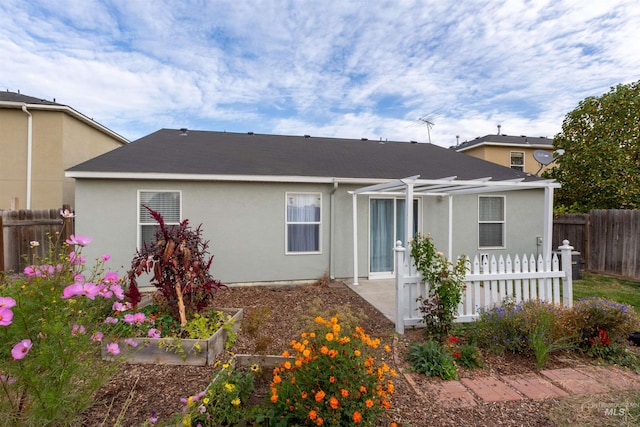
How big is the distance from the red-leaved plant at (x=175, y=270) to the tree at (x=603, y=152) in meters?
11.5

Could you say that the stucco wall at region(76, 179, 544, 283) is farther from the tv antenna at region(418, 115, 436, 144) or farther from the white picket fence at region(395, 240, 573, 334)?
the tv antenna at region(418, 115, 436, 144)

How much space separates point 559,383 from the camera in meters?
3.12

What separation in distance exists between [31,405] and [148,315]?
2.21 m

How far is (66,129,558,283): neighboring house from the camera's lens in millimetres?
6777

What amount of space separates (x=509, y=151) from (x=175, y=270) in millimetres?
18978

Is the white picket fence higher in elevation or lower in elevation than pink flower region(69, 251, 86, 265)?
lower

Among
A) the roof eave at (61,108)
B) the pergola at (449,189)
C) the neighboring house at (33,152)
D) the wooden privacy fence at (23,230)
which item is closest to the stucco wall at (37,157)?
the neighboring house at (33,152)

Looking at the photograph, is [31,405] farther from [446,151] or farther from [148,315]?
[446,151]

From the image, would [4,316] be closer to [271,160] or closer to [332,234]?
[332,234]

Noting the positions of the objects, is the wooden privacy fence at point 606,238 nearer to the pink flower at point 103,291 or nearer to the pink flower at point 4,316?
the pink flower at point 103,291

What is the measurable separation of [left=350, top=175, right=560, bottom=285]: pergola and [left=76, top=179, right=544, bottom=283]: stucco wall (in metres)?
0.43

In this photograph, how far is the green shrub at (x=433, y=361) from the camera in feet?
10.7

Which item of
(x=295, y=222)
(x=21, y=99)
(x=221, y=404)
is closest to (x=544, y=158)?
(x=295, y=222)

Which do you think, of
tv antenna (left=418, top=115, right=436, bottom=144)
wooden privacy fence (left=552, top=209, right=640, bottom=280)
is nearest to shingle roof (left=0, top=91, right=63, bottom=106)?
tv antenna (left=418, top=115, right=436, bottom=144)
